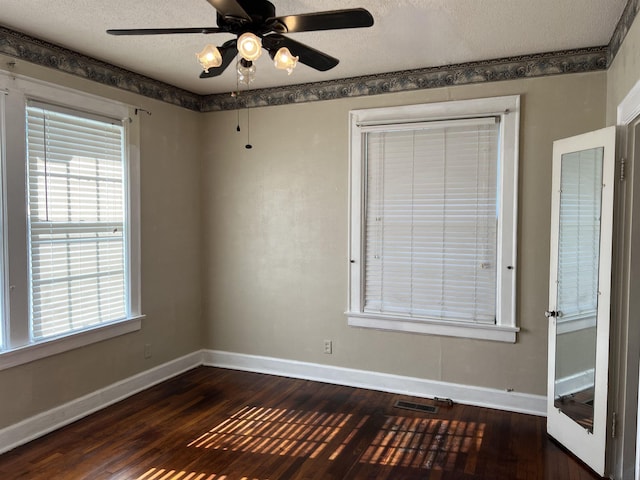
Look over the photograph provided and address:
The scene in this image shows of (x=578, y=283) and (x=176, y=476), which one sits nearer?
(x=176, y=476)

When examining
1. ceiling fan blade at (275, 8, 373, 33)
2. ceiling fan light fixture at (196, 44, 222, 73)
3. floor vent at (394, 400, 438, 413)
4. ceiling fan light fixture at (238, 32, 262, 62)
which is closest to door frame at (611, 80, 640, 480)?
floor vent at (394, 400, 438, 413)

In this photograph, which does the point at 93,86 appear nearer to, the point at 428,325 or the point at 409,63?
the point at 409,63

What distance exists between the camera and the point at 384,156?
152 inches

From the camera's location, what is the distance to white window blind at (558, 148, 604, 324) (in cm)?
276

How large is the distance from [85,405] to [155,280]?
3.77 ft

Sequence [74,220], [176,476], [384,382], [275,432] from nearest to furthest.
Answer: [176,476]
[275,432]
[74,220]
[384,382]

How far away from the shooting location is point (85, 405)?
3439 mm

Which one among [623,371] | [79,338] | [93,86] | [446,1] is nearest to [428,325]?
[623,371]

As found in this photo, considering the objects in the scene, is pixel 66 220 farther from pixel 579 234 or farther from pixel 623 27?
pixel 623 27

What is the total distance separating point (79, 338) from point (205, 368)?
4.78 ft

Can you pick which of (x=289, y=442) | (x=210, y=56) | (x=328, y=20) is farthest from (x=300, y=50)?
(x=289, y=442)

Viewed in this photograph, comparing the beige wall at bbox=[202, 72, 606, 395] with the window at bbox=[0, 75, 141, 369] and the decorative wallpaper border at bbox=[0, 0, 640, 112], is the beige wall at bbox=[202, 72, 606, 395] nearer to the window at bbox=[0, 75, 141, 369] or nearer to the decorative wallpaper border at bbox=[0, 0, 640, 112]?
the decorative wallpaper border at bbox=[0, 0, 640, 112]

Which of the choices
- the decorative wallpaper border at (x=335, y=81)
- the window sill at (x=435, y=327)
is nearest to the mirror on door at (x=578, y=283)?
the window sill at (x=435, y=327)

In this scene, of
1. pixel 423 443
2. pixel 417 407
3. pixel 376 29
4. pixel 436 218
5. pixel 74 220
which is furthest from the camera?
pixel 436 218
